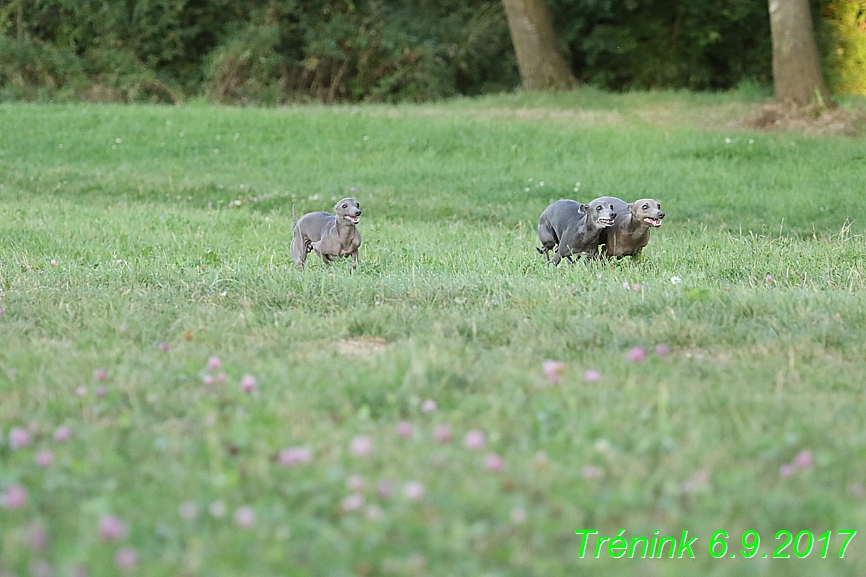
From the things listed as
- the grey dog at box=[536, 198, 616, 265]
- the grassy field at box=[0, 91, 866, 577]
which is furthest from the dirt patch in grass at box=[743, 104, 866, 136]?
the grey dog at box=[536, 198, 616, 265]

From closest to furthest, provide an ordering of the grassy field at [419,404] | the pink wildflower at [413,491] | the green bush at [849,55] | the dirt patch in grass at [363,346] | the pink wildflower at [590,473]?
the grassy field at [419,404] < the pink wildflower at [413,491] < the pink wildflower at [590,473] < the dirt patch in grass at [363,346] < the green bush at [849,55]

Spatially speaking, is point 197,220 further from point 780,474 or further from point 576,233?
point 780,474

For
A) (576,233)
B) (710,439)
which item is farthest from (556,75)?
(710,439)

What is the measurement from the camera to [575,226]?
23.6 ft

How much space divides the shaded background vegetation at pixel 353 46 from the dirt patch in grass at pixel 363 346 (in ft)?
72.9

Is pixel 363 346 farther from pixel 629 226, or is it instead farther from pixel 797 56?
pixel 797 56

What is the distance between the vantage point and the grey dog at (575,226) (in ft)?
22.3

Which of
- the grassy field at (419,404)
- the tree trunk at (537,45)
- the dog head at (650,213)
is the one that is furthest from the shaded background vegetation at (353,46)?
the dog head at (650,213)

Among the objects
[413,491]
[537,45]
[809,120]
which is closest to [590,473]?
[413,491]

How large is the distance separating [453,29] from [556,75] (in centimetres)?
626

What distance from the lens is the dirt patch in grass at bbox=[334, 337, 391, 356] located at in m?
4.44

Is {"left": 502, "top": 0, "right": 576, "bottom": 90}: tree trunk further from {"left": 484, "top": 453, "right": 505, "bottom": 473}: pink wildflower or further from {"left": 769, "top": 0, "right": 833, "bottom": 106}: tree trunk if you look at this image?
{"left": 484, "top": 453, "right": 505, "bottom": 473}: pink wildflower

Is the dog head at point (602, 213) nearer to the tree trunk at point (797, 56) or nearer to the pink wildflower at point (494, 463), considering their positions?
the pink wildflower at point (494, 463)

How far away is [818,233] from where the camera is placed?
35.3 ft
